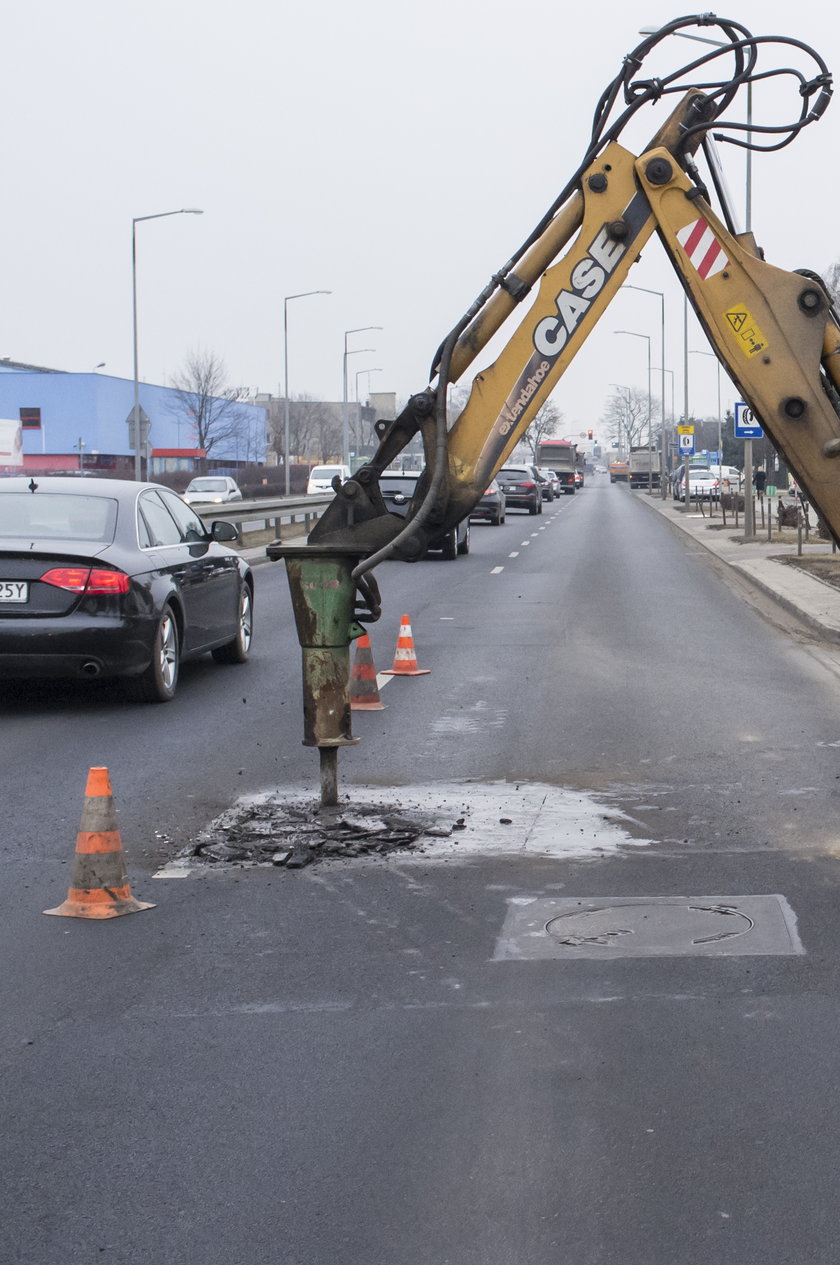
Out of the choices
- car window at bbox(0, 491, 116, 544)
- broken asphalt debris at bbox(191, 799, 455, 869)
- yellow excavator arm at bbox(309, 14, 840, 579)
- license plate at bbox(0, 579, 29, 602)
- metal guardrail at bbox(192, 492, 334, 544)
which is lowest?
broken asphalt debris at bbox(191, 799, 455, 869)

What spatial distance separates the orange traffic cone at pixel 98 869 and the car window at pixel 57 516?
5416mm

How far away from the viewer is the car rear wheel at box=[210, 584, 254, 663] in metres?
14.2

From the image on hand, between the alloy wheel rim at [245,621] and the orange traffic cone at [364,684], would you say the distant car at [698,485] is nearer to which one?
the alloy wheel rim at [245,621]

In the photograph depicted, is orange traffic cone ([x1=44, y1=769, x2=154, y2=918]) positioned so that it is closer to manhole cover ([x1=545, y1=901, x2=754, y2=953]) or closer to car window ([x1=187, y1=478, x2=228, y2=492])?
manhole cover ([x1=545, y1=901, x2=754, y2=953])

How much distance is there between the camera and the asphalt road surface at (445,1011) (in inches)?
150

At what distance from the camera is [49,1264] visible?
3.60m

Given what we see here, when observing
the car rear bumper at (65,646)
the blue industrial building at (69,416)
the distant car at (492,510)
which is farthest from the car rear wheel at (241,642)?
the blue industrial building at (69,416)

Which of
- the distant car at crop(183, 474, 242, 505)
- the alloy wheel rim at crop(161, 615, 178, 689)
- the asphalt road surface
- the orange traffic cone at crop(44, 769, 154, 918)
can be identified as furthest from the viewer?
the distant car at crop(183, 474, 242, 505)

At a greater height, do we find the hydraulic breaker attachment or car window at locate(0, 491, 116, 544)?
car window at locate(0, 491, 116, 544)

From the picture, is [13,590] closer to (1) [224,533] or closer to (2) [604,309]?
(1) [224,533]

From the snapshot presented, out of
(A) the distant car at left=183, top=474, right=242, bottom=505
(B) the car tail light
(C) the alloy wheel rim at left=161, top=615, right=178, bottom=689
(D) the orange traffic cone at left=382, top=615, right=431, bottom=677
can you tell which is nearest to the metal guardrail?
(A) the distant car at left=183, top=474, right=242, bottom=505

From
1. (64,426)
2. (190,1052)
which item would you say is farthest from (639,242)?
(64,426)

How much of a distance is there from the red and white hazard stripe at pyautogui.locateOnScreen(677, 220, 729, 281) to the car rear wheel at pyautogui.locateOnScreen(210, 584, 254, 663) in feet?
23.1

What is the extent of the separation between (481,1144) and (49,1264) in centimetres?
114
